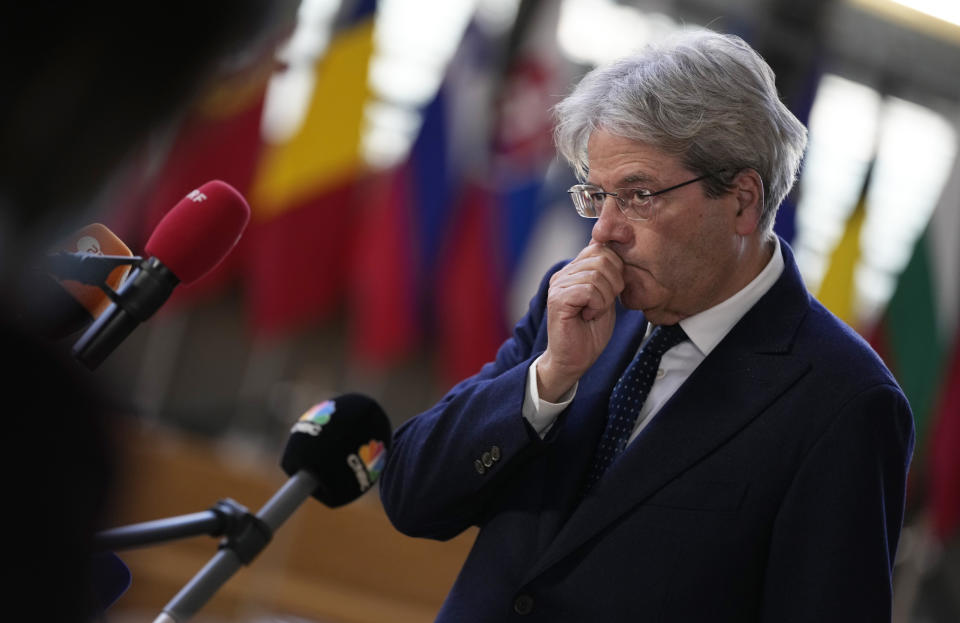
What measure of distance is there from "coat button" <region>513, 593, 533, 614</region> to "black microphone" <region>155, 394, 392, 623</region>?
31cm

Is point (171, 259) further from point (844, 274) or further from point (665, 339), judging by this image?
point (844, 274)

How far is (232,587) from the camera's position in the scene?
6180mm

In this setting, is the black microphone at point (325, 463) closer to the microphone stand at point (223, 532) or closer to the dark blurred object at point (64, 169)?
the microphone stand at point (223, 532)

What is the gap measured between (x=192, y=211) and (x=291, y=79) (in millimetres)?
6019

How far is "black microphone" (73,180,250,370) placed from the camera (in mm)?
1397

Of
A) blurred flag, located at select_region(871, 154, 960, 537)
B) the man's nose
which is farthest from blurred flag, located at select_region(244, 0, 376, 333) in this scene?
the man's nose

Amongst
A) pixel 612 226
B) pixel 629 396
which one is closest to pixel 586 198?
pixel 612 226

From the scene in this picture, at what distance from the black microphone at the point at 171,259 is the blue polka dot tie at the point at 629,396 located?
69 cm

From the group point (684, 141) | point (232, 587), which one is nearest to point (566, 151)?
point (684, 141)

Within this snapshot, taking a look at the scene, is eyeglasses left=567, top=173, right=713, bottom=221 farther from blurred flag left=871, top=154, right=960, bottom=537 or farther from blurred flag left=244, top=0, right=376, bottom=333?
blurred flag left=871, top=154, right=960, bottom=537

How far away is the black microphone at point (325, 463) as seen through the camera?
5.64ft

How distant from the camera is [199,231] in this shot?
1553 millimetres

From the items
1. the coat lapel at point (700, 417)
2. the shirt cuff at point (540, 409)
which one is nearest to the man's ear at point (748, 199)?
the coat lapel at point (700, 417)

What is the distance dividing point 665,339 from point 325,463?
603 millimetres
